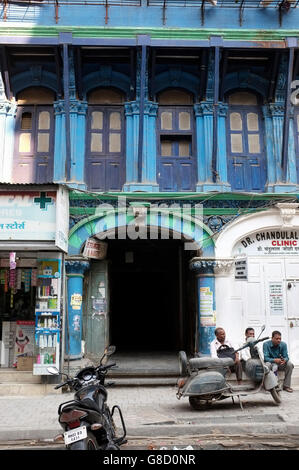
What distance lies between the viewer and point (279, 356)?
28.7 feet

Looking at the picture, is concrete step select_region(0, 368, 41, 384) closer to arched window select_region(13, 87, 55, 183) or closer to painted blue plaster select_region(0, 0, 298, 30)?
arched window select_region(13, 87, 55, 183)

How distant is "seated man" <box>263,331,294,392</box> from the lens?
861 centimetres

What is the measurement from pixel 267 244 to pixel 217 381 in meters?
4.50

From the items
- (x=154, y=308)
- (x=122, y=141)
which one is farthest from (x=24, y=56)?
(x=154, y=308)

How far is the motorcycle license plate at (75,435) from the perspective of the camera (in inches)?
163

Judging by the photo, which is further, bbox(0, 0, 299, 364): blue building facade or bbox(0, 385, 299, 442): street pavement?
bbox(0, 0, 299, 364): blue building facade

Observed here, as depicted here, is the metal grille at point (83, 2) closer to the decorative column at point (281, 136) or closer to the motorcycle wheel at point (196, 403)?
the decorative column at point (281, 136)

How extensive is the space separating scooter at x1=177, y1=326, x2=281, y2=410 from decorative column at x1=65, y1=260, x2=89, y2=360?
10.3 feet

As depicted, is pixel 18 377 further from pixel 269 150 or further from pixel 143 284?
→ pixel 269 150

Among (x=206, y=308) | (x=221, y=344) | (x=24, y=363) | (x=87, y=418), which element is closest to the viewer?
(x=87, y=418)

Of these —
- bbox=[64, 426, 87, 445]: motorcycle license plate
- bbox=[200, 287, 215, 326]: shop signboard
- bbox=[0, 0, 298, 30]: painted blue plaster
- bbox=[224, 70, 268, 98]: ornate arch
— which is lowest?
bbox=[64, 426, 87, 445]: motorcycle license plate

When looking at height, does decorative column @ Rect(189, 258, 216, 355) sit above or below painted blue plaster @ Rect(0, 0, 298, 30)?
below

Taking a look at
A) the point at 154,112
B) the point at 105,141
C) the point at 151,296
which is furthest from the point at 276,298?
the point at 151,296

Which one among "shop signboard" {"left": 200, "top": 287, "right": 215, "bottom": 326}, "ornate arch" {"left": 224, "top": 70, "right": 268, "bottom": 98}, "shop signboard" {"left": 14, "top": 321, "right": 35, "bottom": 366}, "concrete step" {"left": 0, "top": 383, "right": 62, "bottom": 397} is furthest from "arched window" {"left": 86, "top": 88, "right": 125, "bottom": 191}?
"concrete step" {"left": 0, "top": 383, "right": 62, "bottom": 397}
